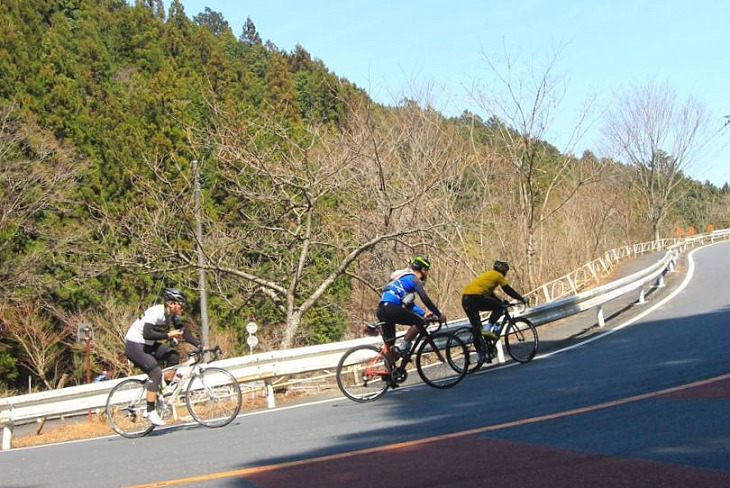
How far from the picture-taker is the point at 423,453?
650cm

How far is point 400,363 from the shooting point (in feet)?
35.2

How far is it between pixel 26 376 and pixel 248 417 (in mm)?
33744

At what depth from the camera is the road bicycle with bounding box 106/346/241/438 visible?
1003 centimetres

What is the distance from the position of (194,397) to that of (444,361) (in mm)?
3588

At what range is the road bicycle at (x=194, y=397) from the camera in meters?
10.0

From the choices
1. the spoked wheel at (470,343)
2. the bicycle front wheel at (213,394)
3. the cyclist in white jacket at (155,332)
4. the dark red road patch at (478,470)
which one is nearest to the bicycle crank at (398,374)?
the spoked wheel at (470,343)

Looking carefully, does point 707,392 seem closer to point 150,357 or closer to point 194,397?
→ point 194,397

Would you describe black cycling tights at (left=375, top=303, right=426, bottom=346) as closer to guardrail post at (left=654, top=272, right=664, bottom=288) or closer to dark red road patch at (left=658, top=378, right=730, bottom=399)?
dark red road patch at (left=658, top=378, right=730, bottom=399)

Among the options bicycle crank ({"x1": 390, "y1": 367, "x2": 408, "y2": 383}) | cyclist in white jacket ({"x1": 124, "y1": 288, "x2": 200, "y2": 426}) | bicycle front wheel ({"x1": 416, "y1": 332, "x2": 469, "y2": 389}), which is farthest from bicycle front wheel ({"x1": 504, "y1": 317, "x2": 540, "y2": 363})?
cyclist in white jacket ({"x1": 124, "y1": 288, "x2": 200, "y2": 426})

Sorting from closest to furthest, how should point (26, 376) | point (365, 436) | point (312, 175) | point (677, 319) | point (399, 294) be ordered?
point (365, 436) → point (399, 294) → point (677, 319) → point (312, 175) → point (26, 376)

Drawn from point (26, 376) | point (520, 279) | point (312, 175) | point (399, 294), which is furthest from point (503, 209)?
point (26, 376)

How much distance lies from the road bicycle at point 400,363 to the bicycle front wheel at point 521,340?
5.80ft

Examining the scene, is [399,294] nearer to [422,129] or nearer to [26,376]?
[422,129]

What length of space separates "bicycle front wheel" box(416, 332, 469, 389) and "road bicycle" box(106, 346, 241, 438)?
2752 millimetres
